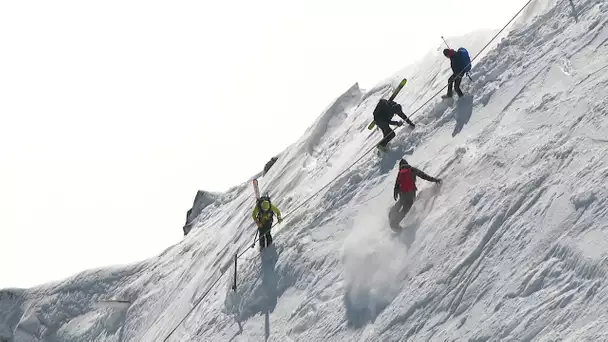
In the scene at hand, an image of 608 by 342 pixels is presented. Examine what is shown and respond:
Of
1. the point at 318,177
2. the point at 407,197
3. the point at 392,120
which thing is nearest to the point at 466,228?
the point at 407,197

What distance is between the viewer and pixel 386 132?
71.7 ft

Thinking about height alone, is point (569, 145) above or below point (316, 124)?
below

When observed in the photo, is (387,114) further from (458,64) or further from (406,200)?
(406,200)

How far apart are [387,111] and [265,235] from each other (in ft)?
14.8

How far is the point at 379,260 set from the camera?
1827 cm

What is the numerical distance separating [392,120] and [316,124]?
6.61m

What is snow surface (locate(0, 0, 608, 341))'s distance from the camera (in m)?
14.9

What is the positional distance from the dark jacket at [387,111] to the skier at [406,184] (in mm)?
3454

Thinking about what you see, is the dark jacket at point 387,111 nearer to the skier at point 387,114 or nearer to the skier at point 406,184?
the skier at point 387,114

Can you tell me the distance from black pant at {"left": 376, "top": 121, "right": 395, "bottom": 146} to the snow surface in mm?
340

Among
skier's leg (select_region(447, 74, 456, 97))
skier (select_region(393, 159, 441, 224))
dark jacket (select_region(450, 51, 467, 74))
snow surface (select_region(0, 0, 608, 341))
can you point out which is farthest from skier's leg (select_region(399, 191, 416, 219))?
dark jacket (select_region(450, 51, 467, 74))

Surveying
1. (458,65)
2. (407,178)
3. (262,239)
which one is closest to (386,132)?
(458,65)

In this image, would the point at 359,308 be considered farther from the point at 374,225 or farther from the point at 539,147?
the point at 539,147

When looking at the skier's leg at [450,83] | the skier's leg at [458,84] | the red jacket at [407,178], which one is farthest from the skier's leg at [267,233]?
the skier's leg at [458,84]
